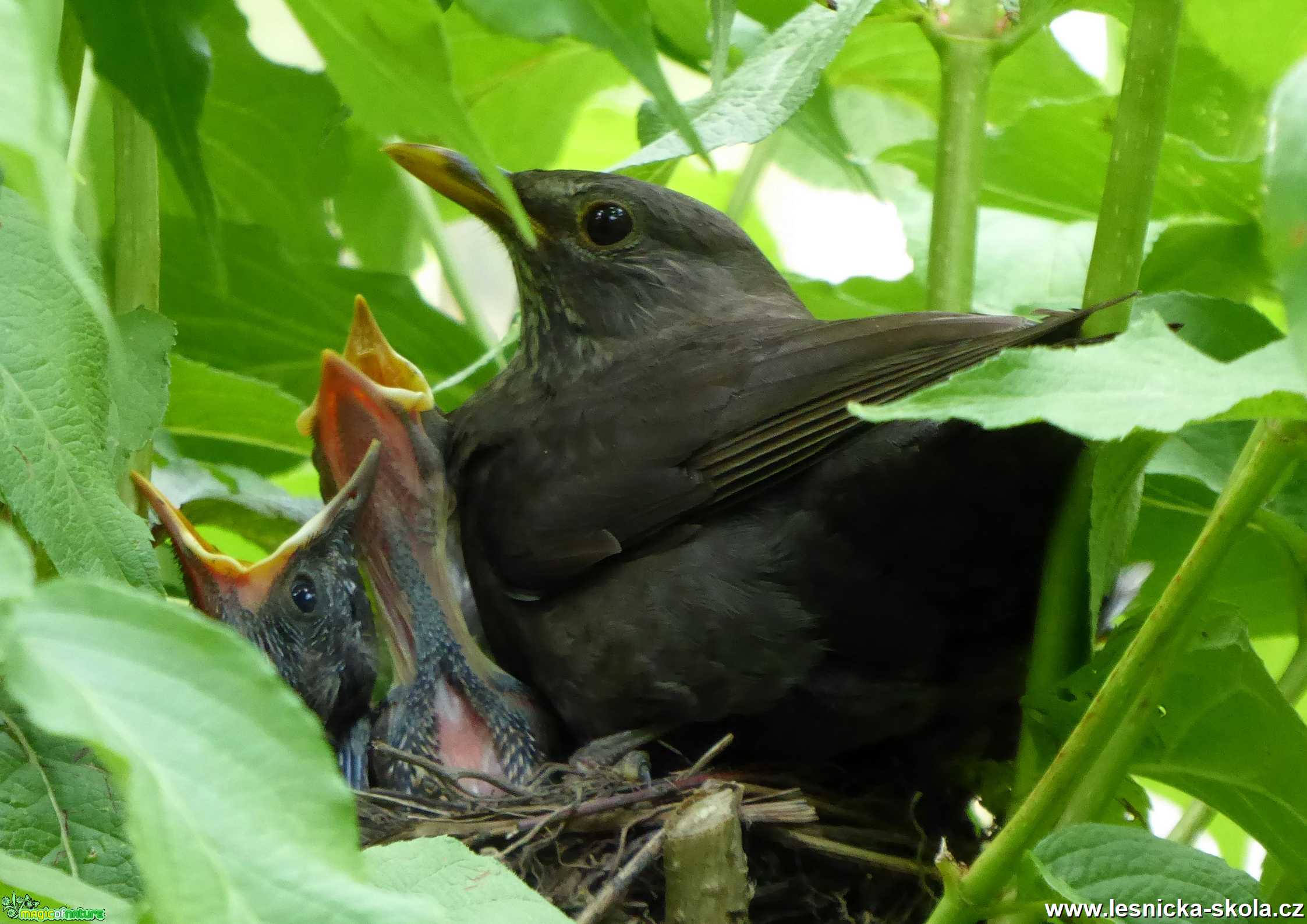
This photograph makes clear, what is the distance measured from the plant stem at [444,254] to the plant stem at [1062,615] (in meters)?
1.01

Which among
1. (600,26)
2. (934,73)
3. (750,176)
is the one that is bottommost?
(600,26)

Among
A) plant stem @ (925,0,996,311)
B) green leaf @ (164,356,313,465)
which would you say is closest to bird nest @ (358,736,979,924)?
green leaf @ (164,356,313,465)

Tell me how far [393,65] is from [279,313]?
126 centimetres

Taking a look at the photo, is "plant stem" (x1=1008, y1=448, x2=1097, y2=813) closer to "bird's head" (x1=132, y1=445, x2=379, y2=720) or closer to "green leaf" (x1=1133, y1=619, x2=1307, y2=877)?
"green leaf" (x1=1133, y1=619, x2=1307, y2=877)

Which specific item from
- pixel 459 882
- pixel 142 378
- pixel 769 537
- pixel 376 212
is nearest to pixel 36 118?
pixel 459 882

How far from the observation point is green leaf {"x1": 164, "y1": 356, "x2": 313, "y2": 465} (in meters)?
1.69

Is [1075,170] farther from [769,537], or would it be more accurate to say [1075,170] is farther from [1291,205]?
[1291,205]

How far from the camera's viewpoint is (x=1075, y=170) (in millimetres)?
1793

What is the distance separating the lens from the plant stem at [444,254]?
2.05m

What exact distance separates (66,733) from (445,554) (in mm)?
1568

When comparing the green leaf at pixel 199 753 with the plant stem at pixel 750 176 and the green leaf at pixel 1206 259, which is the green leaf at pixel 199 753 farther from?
the plant stem at pixel 750 176

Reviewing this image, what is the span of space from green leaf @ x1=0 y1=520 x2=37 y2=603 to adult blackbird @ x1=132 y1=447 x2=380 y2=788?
128 cm

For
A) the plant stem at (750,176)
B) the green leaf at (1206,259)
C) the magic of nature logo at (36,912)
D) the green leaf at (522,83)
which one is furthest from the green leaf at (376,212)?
the magic of nature logo at (36,912)

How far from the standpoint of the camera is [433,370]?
7.02 feet
